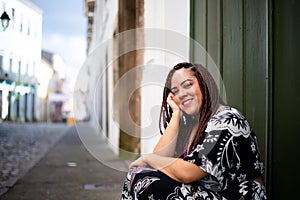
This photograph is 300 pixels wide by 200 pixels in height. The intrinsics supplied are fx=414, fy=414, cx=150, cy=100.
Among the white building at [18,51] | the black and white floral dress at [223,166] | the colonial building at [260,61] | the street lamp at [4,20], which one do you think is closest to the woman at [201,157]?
the black and white floral dress at [223,166]

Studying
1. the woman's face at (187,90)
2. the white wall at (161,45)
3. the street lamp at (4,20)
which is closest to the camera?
the woman's face at (187,90)

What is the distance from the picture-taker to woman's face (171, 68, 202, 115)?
2086 millimetres

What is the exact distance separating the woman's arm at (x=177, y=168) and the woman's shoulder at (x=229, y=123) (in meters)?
0.20

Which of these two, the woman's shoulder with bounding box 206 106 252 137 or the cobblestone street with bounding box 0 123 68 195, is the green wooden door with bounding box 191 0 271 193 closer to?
the woman's shoulder with bounding box 206 106 252 137

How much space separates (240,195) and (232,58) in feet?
3.67

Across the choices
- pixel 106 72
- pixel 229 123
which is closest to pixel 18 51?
pixel 229 123

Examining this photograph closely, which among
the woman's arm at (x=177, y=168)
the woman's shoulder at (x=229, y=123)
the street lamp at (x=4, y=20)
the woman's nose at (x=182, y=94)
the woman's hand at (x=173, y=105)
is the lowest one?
the woman's arm at (x=177, y=168)

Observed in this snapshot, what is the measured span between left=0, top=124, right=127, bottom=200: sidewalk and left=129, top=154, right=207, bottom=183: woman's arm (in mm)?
1408

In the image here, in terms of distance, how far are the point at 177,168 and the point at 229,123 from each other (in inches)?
13.0

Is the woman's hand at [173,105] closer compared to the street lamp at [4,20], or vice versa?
the woman's hand at [173,105]

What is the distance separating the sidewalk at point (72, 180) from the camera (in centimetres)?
454

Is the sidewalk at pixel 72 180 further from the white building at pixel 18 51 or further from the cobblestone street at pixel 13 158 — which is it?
the white building at pixel 18 51

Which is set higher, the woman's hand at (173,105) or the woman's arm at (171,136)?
the woman's hand at (173,105)

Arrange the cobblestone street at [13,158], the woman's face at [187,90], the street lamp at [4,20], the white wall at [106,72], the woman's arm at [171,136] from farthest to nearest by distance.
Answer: the cobblestone street at [13,158] < the street lamp at [4,20] < the white wall at [106,72] < the woman's arm at [171,136] < the woman's face at [187,90]
